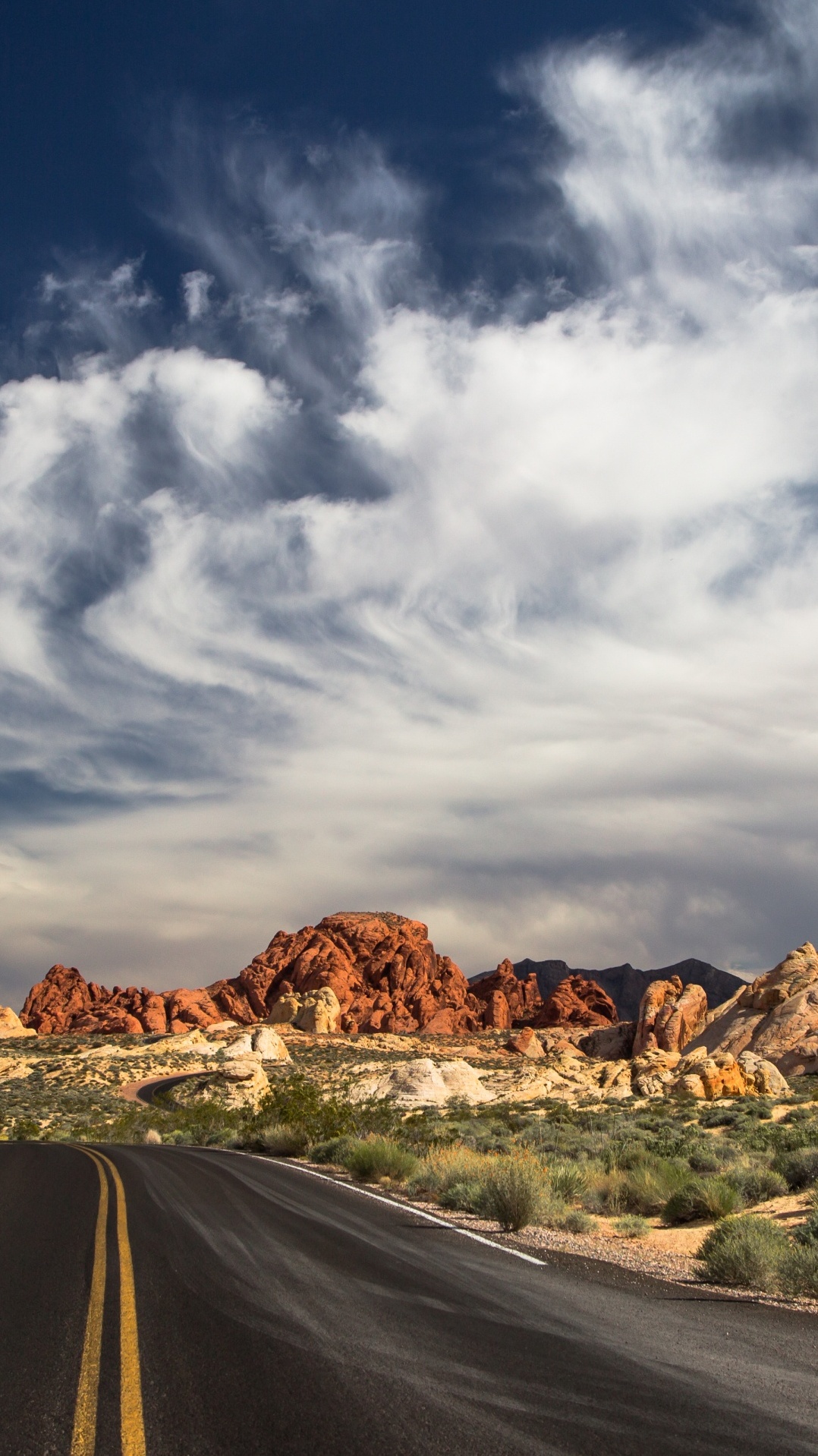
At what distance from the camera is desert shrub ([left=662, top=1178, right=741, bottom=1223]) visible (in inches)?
513

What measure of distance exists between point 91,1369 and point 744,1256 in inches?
285

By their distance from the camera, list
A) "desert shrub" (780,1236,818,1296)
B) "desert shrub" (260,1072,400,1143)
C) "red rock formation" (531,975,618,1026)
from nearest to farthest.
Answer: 1. "desert shrub" (780,1236,818,1296)
2. "desert shrub" (260,1072,400,1143)
3. "red rock formation" (531,975,618,1026)

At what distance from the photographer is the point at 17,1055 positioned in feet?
233

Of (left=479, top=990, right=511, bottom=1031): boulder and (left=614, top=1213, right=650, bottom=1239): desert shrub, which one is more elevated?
(left=479, top=990, right=511, bottom=1031): boulder

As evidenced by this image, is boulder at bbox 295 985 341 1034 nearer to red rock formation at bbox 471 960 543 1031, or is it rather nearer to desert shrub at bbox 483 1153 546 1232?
red rock formation at bbox 471 960 543 1031

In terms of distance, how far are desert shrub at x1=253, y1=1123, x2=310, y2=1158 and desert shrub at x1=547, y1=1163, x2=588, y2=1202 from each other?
11.1 m

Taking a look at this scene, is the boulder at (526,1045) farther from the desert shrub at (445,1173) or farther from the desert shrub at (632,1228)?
the desert shrub at (632,1228)

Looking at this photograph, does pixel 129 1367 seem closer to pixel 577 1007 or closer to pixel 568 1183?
pixel 568 1183

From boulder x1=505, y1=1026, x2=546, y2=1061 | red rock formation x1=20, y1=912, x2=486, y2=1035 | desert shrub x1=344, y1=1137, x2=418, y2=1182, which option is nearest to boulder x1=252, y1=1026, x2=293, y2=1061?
boulder x1=505, y1=1026, x2=546, y2=1061

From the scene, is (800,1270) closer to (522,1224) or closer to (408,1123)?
(522,1224)

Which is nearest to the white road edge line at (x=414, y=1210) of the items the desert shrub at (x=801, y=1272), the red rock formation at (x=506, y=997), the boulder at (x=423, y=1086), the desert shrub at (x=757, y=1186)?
the desert shrub at (x=801, y=1272)

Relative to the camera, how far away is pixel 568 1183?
579 inches

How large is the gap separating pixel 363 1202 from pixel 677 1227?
5.17 m

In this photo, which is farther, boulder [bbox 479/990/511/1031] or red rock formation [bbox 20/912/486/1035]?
boulder [bbox 479/990/511/1031]
